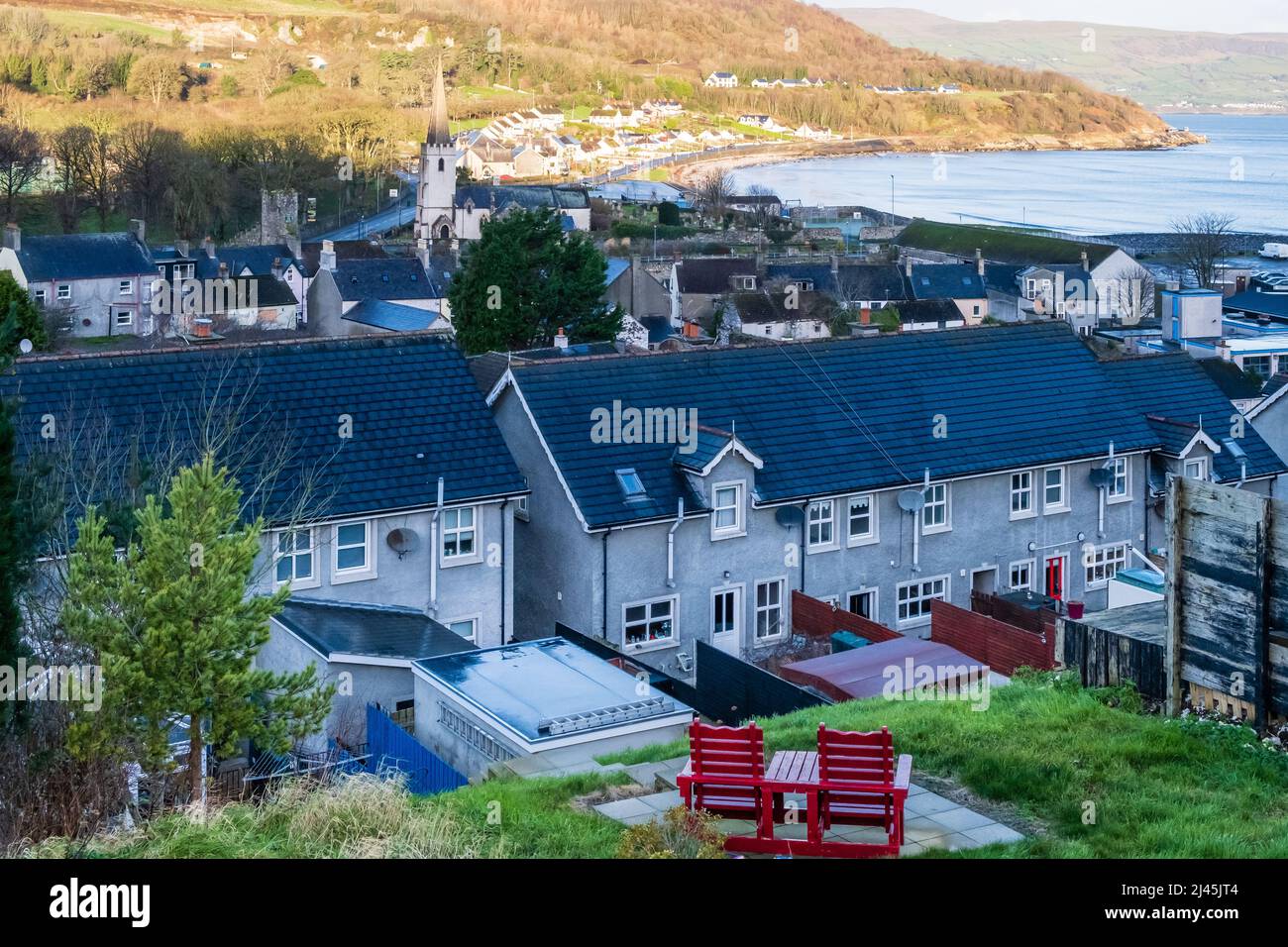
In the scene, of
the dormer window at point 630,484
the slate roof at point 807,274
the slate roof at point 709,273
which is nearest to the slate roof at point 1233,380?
the dormer window at point 630,484

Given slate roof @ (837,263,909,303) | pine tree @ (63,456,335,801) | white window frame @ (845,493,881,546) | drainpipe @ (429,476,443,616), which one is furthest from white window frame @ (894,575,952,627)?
slate roof @ (837,263,909,303)

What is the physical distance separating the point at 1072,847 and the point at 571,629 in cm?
1562

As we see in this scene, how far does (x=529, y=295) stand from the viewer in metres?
53.2

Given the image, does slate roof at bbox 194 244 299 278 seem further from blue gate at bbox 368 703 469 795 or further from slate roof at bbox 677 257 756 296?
blue gate at bbox 368 703 469 795

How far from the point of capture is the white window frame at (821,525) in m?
27.9

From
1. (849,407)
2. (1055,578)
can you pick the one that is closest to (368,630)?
(849,407)

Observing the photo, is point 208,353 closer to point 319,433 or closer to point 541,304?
point 319,433

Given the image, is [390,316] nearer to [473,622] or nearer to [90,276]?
[90,276]

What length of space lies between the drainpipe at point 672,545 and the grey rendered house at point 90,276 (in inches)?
2123

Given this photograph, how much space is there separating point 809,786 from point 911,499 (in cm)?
1772

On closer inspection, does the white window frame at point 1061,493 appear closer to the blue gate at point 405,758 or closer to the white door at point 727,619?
the white door at point 727,619

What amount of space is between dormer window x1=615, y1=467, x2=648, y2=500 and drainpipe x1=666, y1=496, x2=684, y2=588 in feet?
2.03

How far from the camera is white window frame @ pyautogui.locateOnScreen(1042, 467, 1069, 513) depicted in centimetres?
3031

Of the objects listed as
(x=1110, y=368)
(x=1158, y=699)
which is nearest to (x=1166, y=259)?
(x=1110, y=368)
